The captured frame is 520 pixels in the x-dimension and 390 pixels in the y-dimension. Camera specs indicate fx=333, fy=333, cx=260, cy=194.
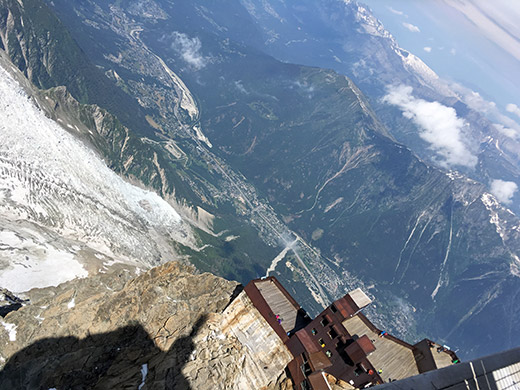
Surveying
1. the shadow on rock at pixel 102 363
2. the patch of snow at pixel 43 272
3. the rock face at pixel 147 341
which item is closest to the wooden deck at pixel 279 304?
the rock face at pixel 147 341

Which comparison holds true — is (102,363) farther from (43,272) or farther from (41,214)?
(41,214)

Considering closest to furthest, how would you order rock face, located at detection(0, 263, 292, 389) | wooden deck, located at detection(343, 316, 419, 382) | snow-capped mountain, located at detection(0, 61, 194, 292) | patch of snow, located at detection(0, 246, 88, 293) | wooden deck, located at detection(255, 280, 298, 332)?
rock face, located at detection(0, 263, 292, 389)
wooden deck, located at detection(343, 316, 419, 382)
wooden deck, located at detection(255, 280, 298, 332)
patch of snow, located at detection(0, 246, 88, 293)
snow-capped mountain, located at detection(0, 61, 194, 292)

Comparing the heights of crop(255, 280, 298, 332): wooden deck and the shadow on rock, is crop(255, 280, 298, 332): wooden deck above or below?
above

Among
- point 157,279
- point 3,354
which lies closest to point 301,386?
point 157,279

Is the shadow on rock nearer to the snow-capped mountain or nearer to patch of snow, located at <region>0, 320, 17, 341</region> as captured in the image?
patch of snow, located at <region>0, 320, 17, 341</region>

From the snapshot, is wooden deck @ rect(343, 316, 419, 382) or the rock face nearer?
the rock face

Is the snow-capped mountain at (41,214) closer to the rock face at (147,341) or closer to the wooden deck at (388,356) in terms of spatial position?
the rock face at (147,341)

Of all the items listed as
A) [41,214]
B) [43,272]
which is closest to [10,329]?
[43,272]

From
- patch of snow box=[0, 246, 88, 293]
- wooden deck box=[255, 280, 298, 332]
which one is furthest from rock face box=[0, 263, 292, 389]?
patch of snow box=[0, 246, 88, 293]
